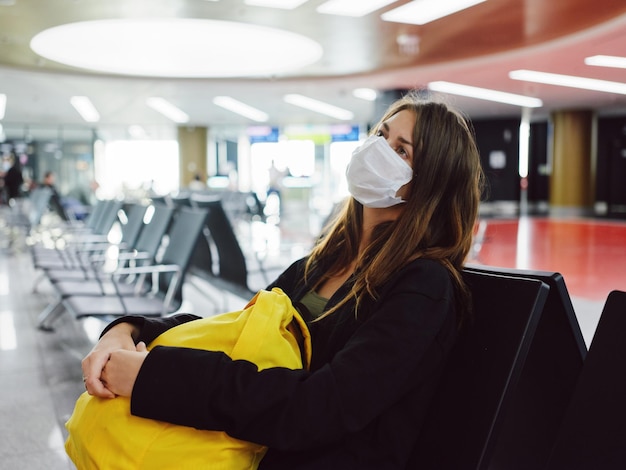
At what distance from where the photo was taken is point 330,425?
1067mm

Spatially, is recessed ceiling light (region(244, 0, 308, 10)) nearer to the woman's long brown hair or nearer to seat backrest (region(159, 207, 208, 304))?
seat backrest (region(159, 207, 208, 304))

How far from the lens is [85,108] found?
18922 millimetres

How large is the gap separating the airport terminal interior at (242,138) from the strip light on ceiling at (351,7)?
0.05m

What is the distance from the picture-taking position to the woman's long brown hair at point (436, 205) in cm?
129

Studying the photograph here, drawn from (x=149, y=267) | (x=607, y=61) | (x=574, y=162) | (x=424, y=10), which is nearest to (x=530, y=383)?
(x=149, y=267)

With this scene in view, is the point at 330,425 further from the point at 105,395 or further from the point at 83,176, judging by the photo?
the point at 83,176

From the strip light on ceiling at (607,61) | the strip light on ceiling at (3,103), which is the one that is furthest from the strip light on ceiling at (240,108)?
the strip light on ceiling at (607,61)

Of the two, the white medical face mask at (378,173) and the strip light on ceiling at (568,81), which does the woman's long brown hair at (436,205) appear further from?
the strip light on ceiling at (568,81)

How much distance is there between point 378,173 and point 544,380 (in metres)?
0.61

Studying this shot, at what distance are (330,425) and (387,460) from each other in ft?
0.62

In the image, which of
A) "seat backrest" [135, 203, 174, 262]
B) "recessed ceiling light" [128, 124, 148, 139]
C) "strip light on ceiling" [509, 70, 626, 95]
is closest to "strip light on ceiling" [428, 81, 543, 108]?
"strip light on ceiling" [509, 70, 626, 95]

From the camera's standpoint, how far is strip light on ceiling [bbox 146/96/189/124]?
17397mm

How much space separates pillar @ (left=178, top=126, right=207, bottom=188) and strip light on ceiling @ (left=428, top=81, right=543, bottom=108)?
1210cm

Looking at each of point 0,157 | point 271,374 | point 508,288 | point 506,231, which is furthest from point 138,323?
point 0,157
